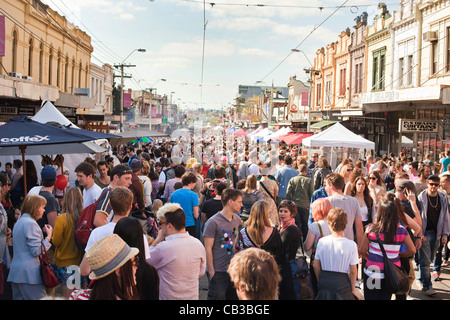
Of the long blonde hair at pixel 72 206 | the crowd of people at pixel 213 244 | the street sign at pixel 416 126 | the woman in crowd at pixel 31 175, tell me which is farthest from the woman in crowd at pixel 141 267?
the street sign at pixel 416 126

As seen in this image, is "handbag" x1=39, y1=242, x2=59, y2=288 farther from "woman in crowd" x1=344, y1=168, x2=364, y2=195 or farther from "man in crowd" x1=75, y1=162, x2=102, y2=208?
"woman in crowd" x1=344, y1=168, x2=364, y2=195

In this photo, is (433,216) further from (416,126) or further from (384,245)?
(416,126)

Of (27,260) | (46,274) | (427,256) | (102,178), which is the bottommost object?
(427,256)

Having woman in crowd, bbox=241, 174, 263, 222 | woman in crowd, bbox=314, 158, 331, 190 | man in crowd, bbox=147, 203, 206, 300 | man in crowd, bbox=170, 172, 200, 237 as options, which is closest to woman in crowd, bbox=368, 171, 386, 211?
woman in crowd, bbox=241, 174, 263, 222

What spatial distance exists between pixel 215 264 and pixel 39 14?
23074mm

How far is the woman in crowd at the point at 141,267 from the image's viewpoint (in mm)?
3900

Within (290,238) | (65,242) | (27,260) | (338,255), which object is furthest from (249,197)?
(27,260)

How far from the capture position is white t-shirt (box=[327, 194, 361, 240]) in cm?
643

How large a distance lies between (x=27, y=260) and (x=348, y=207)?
4108mm

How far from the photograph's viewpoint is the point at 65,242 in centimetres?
544

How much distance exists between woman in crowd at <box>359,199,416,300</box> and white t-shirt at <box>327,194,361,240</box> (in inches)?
33.7
